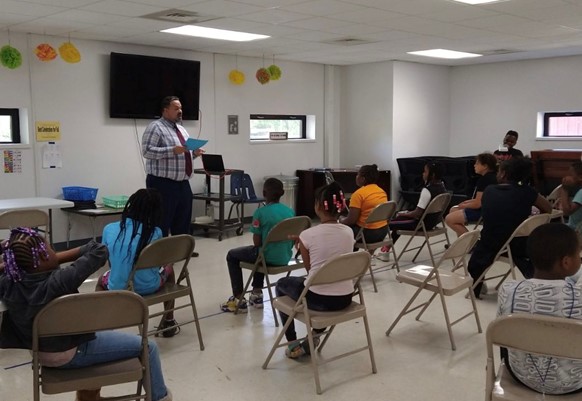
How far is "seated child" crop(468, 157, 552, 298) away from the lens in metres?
4.54

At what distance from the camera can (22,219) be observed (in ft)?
15.3

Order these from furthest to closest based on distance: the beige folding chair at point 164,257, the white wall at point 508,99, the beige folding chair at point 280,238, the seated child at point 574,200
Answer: the white wall at point 508,99
the seated child at point 574,200
the beige folding chair at point 280,238
the beige folding chair at point 164,257

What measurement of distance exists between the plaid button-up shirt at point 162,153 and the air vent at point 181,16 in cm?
96

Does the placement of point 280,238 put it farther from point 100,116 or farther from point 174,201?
point 100,116

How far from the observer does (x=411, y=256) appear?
6445mm

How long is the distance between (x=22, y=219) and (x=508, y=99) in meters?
7.64

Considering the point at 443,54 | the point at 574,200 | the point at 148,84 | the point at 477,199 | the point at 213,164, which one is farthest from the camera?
the point at 443,54

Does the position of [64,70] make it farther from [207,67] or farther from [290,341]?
[290,341]

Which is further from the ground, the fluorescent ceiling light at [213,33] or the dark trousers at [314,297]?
the fluorescent ceiling light at [213,33]

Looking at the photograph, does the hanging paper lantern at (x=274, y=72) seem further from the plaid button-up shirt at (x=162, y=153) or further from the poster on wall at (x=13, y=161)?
the poster on wall at (x=13, y=161)

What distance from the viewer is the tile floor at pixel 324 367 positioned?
10.3 feet

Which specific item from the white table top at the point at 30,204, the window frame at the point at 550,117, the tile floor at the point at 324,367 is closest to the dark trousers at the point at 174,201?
the white table top at the point at 30,204

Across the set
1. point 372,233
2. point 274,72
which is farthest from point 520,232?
point 274,72

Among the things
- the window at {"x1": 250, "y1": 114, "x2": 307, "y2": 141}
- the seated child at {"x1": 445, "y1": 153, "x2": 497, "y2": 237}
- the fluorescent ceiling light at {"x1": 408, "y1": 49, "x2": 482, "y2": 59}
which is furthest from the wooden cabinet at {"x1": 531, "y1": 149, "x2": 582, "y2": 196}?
the window at {"x1": 250, "y1": 114, "x2": 307, "y2": 141}
